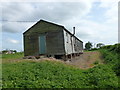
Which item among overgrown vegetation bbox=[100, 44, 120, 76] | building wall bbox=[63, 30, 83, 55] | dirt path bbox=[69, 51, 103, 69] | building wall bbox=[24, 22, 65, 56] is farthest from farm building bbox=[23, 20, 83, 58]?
overgrown vegetation bbox=[100, 44, 120, 76]

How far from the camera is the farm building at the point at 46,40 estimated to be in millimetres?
20516

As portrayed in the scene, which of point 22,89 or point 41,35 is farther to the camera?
point 41,35

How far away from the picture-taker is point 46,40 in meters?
21.1

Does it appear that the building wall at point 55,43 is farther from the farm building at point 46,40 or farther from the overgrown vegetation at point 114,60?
the overgrown vegetation at point 114,60

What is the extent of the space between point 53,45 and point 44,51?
1.55 m

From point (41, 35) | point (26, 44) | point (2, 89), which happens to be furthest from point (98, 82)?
point (26, 44)

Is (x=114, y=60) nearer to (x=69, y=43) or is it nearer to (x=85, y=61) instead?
(x=85, y=61)

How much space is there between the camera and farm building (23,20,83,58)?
2052 cm

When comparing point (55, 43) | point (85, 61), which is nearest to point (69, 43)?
point (55, 43)

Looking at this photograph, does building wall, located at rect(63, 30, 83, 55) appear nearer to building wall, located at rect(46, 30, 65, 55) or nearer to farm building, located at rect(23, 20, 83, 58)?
farm building, located at rect(23, 20, 83, 58)

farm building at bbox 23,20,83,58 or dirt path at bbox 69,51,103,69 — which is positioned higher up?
farm building at bbox 23,20,83,58

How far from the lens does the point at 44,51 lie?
21188 mm

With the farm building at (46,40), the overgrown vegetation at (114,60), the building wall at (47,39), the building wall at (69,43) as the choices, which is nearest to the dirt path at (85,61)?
the overgrown vegetation at (114,60)

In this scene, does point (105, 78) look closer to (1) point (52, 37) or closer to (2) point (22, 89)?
(2) point (22, 89)
